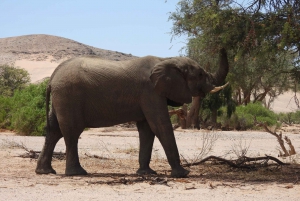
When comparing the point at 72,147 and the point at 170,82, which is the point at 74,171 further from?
the point at 170,82

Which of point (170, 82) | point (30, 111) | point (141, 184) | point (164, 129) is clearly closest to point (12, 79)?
point (30, 111)

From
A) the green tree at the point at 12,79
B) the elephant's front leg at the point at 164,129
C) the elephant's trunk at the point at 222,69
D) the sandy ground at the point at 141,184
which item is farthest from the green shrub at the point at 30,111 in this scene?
the green tree at the point at 12,79

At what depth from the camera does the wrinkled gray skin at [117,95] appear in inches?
421

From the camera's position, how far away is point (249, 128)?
34781mm

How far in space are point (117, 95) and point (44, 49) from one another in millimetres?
94719

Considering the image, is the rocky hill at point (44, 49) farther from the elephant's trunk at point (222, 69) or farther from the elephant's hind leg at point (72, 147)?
the elephant's hind leg at point (72, 147)

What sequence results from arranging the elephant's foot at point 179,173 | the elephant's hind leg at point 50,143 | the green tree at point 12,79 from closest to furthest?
the elephant's foot at point 179,173
the elephant's hind leg at point 50,143
the green tree at point 12,79

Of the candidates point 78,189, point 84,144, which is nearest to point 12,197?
point 78,189

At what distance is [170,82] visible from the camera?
35.3 feet

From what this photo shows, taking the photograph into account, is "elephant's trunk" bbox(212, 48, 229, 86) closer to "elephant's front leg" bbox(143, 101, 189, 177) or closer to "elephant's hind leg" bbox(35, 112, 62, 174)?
"elephant's front leg" bbox(143, 101, 189, 177)

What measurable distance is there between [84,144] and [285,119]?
115 ft

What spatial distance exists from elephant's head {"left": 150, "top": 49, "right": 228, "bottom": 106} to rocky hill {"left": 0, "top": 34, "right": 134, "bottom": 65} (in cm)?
8350

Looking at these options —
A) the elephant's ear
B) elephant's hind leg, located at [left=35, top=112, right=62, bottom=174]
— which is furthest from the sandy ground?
the elephant's ear

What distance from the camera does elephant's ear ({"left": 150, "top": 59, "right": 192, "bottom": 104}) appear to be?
35.1 ft
